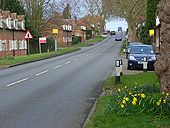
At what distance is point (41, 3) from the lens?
60688 mm

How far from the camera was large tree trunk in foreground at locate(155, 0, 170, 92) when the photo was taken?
9.46 metres

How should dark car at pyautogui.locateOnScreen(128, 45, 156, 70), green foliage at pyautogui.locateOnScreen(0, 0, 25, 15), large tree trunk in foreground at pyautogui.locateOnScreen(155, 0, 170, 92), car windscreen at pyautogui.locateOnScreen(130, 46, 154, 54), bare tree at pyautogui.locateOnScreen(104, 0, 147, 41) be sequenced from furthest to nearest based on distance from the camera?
green foliage at pyautogui.locateOnScreen(0, 0, 25, 15) → bare tree at pyautogui.locateOnScreen(104, 0, 147, 41) → car windscreen at pyautogui.locateOnScreen(130, 46, 154, 54) → dark car at pyautogui.locateOnScreen(128, 45, 156, 70) → large tree trunk in foreground at pyautogui.locateOnScreen(155, 0, 170, 92)

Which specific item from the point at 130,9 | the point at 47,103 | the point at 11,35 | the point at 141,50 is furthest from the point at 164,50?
the point at 130,9

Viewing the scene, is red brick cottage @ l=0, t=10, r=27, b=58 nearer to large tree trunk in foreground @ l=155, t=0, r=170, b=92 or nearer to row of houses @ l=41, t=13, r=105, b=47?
row of houses @ l=41, t=13, r=105, b=47

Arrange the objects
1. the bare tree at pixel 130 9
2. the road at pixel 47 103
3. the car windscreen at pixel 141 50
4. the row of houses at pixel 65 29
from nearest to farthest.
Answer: the road at pixel 47 103
the car windscreen at pixel 141 50
the bare tree at pixel 130 9
the row of houses at pixel 65 29

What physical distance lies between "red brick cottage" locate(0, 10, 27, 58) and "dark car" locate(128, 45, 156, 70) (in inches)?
959

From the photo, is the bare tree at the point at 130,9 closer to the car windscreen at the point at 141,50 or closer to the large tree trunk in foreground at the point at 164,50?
the car windscreen at the point at 141,50

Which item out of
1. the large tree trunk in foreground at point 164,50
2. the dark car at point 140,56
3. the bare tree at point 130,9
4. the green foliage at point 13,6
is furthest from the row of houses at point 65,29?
the large tree trunk in foreground at point 164,50

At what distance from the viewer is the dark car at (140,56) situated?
25141 millimetres

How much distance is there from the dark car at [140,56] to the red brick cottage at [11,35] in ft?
79.9

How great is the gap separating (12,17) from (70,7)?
4293 cm

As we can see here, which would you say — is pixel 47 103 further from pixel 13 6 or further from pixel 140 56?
→ pixel 13 6

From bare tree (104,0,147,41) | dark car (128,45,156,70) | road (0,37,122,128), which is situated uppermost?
bare tree (104,0,147,41)

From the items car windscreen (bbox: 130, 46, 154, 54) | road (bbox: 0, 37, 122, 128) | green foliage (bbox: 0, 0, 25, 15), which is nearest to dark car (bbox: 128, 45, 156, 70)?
car windscreen (bbox: 130, 46, 154, 54)
